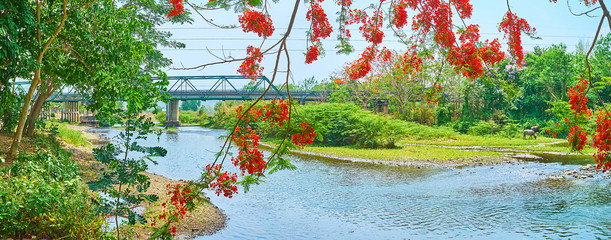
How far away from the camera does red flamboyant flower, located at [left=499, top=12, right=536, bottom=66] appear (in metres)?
3.56

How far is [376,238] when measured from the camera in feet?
16.6

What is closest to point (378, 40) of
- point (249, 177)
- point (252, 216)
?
point (249, 177)

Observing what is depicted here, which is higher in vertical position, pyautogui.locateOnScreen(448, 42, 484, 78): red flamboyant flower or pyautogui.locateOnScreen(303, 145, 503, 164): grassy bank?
pyautogui.locateOnScreen(448, 42, 484, 78): red flamboyant flower

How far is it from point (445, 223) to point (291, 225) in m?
1.98

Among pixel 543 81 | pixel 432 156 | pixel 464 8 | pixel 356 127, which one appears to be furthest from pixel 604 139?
pixel 543 81

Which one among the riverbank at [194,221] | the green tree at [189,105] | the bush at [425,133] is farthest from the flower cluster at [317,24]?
the green tree at [189,105]

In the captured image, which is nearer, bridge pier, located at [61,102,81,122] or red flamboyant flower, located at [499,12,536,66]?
red flamboyant flower, located at [499,12,536,66]

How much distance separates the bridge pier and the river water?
32.3 m

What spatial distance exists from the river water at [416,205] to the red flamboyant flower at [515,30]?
242 cm

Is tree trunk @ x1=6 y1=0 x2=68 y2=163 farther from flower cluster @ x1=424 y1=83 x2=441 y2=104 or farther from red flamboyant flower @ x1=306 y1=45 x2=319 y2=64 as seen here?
flower cluster @ x1=424 y1=83 x2=441 y2=104

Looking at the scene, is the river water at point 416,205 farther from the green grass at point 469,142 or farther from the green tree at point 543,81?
the green tree at point 543,81

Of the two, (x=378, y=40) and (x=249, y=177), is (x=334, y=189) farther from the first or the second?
(x=249, y=177)

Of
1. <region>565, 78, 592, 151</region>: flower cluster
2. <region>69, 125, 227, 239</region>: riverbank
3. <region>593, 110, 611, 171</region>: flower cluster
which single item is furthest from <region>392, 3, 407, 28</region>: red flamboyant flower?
<region>69, 125, 227, 239</region>: riverbank

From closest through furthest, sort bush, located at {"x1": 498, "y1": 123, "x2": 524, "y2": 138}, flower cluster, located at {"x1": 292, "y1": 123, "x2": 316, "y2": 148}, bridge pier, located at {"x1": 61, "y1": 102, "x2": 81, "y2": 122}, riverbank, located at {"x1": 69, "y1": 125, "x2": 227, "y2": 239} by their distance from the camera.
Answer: flower cluster, located at {"x1": 292, "y1": 123, "x2": 316, "y2": 148}
riverbank, located at {"x1": 69, "y1": 125, "x2": 227, "y2": 239}
bush, located at {"x1": 498, "y1": 123, "x2": 524, "y2": 138}
bridge pier, located at {"x1": 61, "y1": 102, "x2": 81, "y2": 122}
